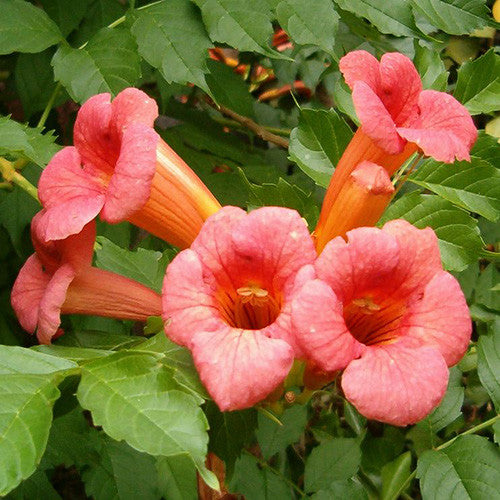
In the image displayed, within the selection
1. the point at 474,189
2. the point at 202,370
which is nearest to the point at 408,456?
the point at 474,189

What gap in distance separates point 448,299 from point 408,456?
95 cm

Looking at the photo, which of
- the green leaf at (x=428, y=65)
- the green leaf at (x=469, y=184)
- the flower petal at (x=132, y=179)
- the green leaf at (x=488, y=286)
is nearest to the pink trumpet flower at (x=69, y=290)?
the flower petal at (x=132, y=179)

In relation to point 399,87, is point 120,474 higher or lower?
lower

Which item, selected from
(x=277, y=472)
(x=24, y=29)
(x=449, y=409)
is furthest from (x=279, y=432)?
(x=24, y=29)

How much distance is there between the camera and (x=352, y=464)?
185 cm

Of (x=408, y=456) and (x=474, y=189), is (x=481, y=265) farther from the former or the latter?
(x=474, y=189)

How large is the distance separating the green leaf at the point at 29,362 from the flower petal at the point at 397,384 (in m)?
0.45

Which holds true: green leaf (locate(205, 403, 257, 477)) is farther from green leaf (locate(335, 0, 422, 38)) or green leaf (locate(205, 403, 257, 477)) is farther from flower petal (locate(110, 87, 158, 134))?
green leaf (locate(335, 0, 422, 38))

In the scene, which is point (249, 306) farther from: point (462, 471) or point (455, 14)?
point (455, 14)

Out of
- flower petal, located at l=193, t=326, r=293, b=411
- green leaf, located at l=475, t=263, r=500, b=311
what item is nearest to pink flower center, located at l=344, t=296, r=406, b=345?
flower petal, located at l=193, t=326, r=293, b=411

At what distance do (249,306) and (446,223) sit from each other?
1.70 feet

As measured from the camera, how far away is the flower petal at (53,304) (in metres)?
1.35

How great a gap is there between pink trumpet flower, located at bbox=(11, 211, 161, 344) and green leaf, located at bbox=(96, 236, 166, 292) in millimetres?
229

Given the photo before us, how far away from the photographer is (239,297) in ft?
4.19
